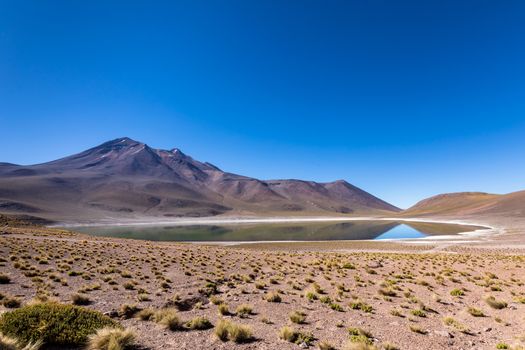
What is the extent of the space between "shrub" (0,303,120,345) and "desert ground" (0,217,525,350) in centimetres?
123

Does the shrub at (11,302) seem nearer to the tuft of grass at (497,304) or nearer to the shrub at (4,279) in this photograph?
the shrub at (4,279)

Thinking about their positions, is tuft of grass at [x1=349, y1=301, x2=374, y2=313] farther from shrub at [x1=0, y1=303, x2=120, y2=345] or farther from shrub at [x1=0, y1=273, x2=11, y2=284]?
shrub at [x1=0, y1=273, x2=11, y2=284]

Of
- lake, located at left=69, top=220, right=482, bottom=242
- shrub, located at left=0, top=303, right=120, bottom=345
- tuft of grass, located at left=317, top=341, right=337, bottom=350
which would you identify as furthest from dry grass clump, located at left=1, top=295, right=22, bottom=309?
lake, located at left=69, top=220, right=482, bottom=242

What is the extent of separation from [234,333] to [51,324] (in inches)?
167

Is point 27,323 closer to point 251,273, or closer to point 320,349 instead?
point 320,349

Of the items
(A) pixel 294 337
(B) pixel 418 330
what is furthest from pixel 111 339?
(B) pixel 418 330

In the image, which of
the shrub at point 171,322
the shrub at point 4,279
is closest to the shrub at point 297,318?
the shrub at point 171,322

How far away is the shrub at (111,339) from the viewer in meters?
6.03

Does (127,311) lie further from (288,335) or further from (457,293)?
(457,293)

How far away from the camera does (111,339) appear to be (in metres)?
6.10

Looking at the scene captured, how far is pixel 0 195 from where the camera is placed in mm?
148375

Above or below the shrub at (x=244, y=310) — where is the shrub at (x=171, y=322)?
above

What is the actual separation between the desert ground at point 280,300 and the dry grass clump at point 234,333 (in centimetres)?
3

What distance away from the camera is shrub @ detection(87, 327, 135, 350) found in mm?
6031
